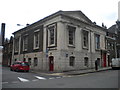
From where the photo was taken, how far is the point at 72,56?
23.0m

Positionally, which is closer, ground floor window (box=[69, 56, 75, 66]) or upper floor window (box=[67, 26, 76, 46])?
ground floor window (box=[69, 56, 75, 66])

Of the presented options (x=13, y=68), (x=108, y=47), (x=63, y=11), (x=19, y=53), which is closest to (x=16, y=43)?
(x=19, y=53)

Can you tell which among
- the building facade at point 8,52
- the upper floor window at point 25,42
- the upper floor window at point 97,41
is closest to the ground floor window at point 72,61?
the upper floor window at point 97,41

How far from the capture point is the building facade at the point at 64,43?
72.0 ft

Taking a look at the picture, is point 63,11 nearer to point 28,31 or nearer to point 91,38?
point 91,38

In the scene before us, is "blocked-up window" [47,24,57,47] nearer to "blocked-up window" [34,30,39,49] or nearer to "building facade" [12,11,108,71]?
"building facade" [12,11,108,71]

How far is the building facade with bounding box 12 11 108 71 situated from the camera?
21938mm

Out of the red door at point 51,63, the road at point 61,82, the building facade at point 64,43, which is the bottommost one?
the road at point 61,82

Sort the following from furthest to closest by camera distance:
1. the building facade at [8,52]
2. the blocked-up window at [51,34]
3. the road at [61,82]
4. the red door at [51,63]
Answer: the building facade at [8,52], the blocked-up window at [51,34], the red door at [51,63], the road at [61,82]

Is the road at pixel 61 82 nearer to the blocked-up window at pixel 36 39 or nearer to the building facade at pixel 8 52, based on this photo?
the blocked-up window at pixel 36 39

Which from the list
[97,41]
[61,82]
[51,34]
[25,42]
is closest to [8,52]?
[25,42]

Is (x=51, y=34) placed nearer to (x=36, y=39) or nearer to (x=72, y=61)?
(x=36, y=39)

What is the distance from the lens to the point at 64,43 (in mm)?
21922

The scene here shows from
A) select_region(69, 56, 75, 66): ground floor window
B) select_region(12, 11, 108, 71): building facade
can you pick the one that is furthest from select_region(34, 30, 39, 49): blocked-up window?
select_region(69, 56, 75, 66): ground floor window
